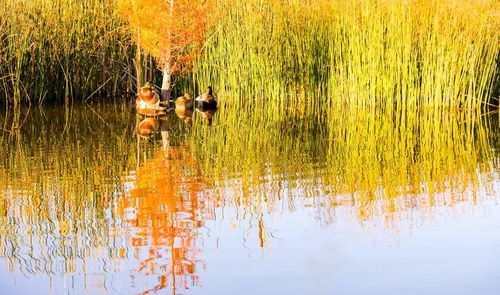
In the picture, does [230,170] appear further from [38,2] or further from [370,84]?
[38,2]

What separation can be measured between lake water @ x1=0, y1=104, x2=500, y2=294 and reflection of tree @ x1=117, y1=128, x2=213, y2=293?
0.01 m

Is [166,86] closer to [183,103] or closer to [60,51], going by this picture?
[183,103]

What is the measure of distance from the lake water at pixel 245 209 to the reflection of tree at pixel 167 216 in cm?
1

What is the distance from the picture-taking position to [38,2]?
47.4ft

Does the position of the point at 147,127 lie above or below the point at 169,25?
below

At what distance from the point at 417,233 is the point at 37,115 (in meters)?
8.26

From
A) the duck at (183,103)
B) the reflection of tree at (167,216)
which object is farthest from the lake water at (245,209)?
the duck at (183,103)

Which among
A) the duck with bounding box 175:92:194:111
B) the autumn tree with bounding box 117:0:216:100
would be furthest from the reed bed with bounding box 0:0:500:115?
the duck with bounding box 175:92:194:111

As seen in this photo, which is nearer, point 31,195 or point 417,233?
point 417,233

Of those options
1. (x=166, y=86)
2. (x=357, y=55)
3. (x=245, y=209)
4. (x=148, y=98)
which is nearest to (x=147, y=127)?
(x=148, y=98)

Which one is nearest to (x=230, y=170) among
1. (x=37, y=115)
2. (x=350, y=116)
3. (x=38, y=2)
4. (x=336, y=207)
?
(x=336, y=207)

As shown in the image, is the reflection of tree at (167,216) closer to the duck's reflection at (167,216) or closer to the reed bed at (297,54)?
the duck's reflection at (167,216)

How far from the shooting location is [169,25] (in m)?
13.3

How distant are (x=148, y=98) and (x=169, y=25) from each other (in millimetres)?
1284
